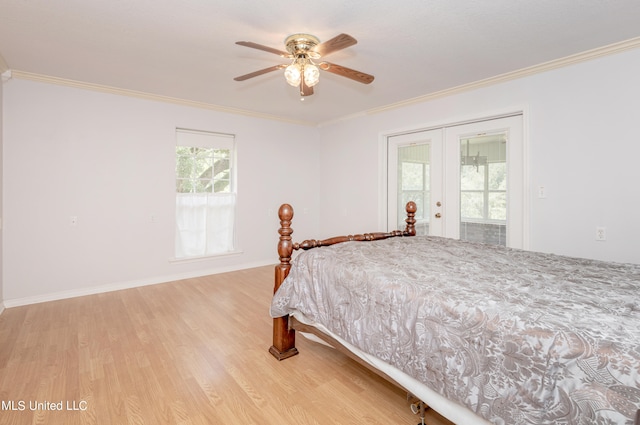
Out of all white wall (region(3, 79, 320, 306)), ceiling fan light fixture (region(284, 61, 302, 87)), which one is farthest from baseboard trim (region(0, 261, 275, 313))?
ceiling fan light fixture (region(284, 61, 302, 87))

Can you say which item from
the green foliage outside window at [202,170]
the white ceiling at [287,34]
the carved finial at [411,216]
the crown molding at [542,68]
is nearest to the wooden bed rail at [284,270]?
the carved finial at [411,216]

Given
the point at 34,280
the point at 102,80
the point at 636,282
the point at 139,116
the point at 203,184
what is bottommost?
the point at 34,280

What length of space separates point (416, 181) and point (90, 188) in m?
4.05

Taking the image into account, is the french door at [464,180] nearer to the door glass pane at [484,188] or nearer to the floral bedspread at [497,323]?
the door glass pane at [484,188]

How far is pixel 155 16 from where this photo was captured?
2.20 m

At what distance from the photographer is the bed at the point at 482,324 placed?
95 cm

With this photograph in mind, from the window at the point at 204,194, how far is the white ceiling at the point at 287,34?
3.51ft

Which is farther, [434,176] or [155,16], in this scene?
[434,176]

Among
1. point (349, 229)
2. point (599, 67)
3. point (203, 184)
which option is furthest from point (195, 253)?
point (599, 67)

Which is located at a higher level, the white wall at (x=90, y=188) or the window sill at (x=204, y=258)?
the white wall at (x=90, y=188)

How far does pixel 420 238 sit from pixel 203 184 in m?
3.23

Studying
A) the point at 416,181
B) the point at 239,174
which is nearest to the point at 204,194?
the point at 239,174

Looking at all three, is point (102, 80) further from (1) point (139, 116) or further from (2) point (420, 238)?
(2) point (420, 238)

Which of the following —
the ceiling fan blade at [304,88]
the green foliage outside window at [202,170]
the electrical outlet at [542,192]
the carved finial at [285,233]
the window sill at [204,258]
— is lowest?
the window sill at [204,258]
